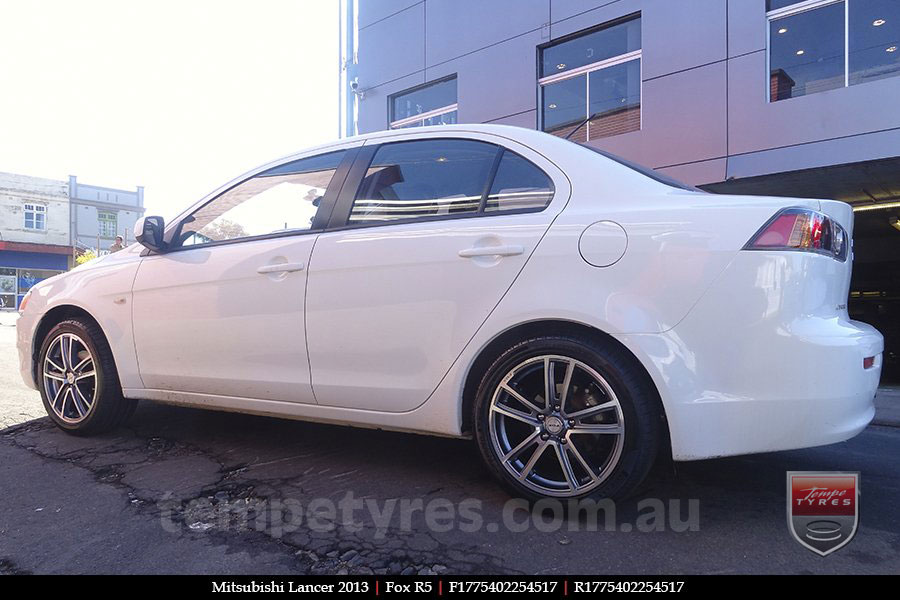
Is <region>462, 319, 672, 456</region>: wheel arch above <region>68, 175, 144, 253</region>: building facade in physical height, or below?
below

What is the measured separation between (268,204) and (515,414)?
5.85ft

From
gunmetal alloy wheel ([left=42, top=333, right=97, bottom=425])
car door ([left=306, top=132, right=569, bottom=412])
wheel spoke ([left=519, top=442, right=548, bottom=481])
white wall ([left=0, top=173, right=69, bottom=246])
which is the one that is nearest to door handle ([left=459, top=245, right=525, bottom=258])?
car door ([left=306, top=132, right=569, bottom=412])

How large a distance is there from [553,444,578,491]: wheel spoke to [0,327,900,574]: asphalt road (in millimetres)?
151

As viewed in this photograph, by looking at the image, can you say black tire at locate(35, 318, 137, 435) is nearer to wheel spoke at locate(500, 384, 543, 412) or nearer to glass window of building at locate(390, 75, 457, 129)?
wheel spoke at locate(500, 384, 543, 412)

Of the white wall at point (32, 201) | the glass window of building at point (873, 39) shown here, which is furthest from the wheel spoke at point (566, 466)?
the white wall at point (32, 201)

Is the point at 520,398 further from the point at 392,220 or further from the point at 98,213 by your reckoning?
the point at 98,213

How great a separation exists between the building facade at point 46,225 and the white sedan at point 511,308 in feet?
121

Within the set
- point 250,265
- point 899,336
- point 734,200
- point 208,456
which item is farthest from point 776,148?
point 208,456

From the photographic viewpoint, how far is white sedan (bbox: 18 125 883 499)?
204cm

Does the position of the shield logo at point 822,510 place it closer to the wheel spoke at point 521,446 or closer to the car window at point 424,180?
the wheel spoke at point 521,446

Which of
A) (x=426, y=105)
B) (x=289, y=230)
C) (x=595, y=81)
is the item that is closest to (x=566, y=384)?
(x=289, y=230)

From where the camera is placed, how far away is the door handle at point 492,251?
235 centimetres

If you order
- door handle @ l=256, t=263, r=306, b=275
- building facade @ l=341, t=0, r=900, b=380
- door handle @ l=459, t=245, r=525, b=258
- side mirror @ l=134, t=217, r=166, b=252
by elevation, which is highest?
building facade @ l=341, t=0, r=900, b=380
